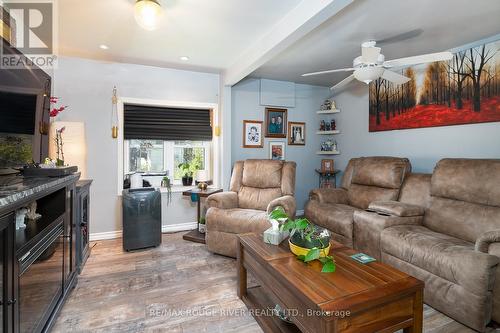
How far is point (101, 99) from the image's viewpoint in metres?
3.21

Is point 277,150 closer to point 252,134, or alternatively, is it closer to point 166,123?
point 252,134

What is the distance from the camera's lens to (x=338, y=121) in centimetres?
434

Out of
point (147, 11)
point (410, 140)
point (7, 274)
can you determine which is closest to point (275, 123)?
point (410, 140)

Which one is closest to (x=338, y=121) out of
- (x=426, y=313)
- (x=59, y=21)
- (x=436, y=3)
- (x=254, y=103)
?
(x=254, y=103)

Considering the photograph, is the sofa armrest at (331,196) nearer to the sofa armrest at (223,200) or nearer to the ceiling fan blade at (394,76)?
the sofa armrest at (223,200)

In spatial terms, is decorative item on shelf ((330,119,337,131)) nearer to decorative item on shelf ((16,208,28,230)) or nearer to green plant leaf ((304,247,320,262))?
green plant leaf ((304,247,320,262))

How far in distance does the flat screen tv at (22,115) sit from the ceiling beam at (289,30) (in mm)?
1960

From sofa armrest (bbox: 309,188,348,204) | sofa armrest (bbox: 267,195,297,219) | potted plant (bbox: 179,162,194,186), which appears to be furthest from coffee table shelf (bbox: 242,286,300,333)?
potted plant (bbox: 179,162,194,186)

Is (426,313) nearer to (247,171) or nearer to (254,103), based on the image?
(247,171)

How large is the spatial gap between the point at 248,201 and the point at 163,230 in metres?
1.40

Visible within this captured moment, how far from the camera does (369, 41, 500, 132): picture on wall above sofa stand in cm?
253

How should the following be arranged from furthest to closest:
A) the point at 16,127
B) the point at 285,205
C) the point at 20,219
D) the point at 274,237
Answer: the point at 285,205 → the point at 274,237 → the point at 16,127 → the point at 20,219

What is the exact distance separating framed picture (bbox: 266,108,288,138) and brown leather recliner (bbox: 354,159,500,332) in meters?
2.05

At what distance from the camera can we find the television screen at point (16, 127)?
145cm
